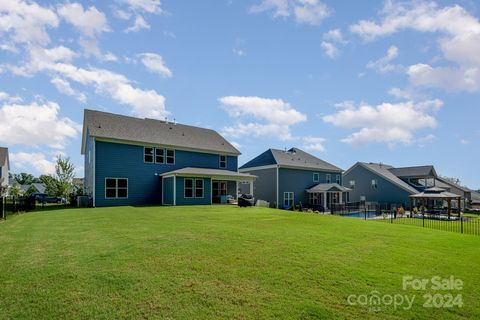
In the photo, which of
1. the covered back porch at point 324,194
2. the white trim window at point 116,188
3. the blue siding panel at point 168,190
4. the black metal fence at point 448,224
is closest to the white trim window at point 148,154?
the blue siding panel at point 168,190

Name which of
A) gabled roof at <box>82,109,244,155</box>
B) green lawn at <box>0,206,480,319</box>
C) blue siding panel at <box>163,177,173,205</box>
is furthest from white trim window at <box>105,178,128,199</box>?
green lawn at <box>0,206,480,319</box>

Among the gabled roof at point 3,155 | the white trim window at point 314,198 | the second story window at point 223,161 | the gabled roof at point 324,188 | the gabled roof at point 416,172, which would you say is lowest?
the white trim window at point 314,198

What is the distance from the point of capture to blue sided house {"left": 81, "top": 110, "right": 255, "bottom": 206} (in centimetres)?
2409

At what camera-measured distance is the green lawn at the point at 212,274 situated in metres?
4.98

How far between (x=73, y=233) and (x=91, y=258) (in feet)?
12.7

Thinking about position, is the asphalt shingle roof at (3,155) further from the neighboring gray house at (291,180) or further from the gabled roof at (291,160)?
the neighboring gray house at (291,180)

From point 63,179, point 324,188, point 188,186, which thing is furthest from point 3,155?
point 324,188

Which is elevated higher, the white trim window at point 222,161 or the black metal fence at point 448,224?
the white trim window at point 222,161

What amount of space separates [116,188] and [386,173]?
36.1 meters

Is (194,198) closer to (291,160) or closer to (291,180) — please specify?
(291,180)

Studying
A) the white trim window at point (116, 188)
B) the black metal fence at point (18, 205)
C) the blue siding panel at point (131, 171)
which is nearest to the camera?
the black metal fence at point (18, 205)

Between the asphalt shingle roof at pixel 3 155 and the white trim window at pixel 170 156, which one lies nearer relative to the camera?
the white trim window at pixel 170 156

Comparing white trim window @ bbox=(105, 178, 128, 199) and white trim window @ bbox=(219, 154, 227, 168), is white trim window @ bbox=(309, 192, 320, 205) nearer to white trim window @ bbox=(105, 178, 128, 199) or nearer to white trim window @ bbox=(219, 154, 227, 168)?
white trim window @ bbox=(219, 154, 227, 168)

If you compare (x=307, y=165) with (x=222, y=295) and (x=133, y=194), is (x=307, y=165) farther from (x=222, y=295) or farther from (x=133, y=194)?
(x=222, y=295)
